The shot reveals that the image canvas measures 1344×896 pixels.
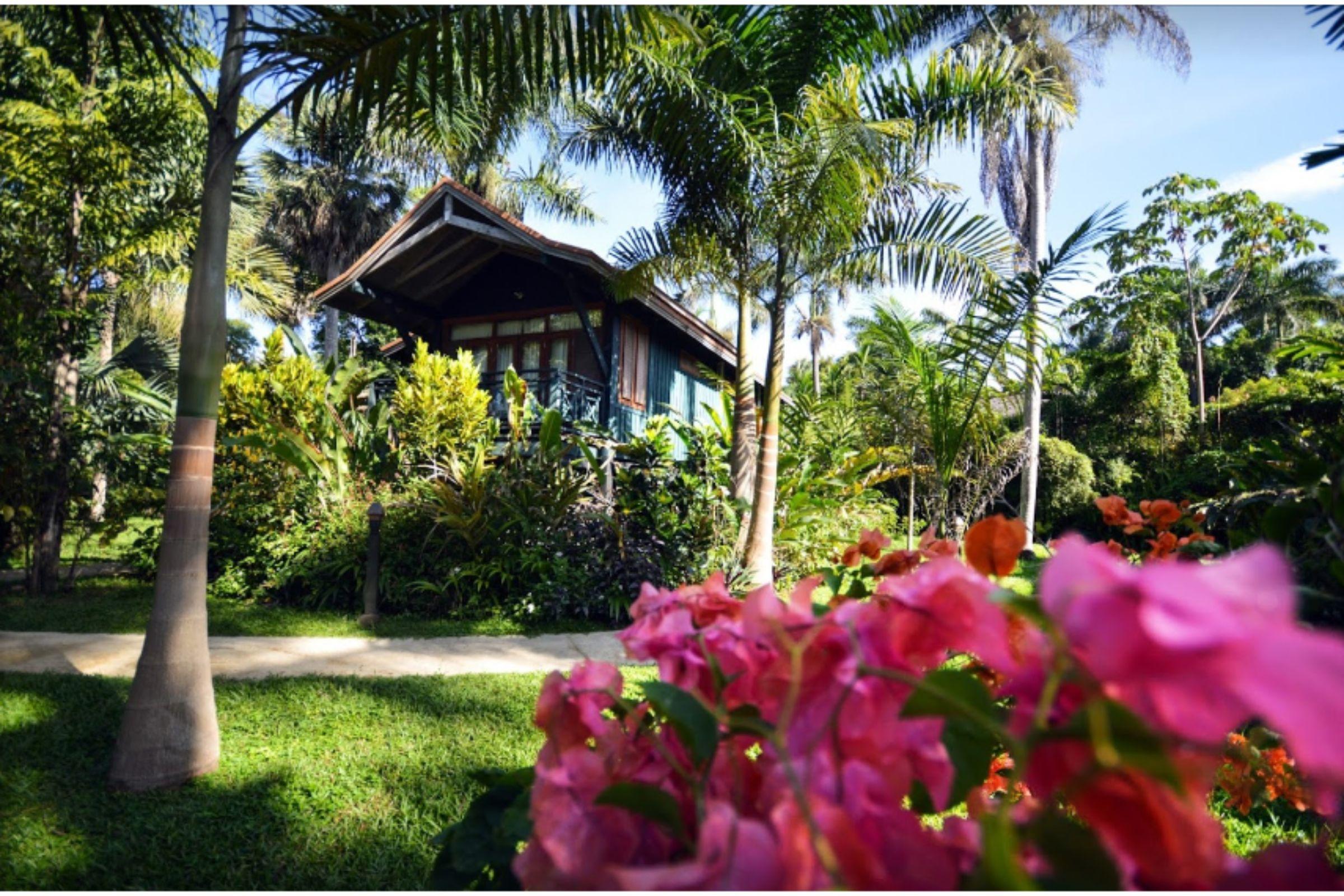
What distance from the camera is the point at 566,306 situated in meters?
12.0

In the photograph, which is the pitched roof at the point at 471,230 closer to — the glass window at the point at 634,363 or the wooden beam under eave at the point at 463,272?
the wooden beam under eave at the point at 463,272

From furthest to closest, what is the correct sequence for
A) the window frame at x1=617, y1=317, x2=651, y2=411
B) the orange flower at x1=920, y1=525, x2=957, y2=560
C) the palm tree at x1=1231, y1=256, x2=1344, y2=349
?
1. the palm tree at x1=1231, y1=256, x2=1344, y2=349
2. the window frame at x1=617, y1=317, x2=651, y2=411
3. the orange flower at x1=920, y1=525, x2=957, y2=560

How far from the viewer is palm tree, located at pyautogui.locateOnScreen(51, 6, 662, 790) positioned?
2.74 m

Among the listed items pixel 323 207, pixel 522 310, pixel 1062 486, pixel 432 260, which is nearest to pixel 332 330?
pixel 323 207

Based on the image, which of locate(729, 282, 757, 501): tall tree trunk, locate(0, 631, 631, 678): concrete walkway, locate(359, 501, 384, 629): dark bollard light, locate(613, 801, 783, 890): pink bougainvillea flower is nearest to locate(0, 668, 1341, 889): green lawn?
locate(0, 631, 631, 678): concrete walkway

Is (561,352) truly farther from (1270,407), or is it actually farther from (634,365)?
(1270,407)

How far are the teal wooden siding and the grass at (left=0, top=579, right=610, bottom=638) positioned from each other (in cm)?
571

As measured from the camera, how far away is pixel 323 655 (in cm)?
492

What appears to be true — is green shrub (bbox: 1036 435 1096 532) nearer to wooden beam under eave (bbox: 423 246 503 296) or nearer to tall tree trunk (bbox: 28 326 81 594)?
wooden beam under eave (bbox: 423 246 503 296)

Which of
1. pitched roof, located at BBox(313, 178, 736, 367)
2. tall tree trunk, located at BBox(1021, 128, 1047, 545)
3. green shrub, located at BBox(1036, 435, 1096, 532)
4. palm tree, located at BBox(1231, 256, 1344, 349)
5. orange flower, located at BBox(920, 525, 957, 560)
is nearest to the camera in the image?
orange flower, located at BBox(920, 525, 957, 560)

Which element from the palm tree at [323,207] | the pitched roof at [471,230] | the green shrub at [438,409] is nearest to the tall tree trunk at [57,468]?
the green shrub at [438,409]

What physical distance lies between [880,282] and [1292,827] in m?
5.67

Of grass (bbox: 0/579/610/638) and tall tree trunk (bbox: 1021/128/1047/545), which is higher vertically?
tall tree trunk (bbox: 1021/128/1047/545)

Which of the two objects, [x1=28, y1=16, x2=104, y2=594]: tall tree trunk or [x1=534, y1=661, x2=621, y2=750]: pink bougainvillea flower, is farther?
[x1=28, y1=16, x2=104, y2=594]: tall tree trunk
